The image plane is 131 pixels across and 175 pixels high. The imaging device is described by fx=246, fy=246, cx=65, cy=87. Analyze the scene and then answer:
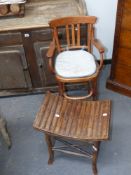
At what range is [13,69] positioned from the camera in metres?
2.20

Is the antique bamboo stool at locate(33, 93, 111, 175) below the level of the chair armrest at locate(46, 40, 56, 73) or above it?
below

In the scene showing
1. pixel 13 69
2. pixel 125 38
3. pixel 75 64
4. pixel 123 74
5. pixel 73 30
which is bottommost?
pixel 123 74

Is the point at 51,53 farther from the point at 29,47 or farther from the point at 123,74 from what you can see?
the point at 123,74

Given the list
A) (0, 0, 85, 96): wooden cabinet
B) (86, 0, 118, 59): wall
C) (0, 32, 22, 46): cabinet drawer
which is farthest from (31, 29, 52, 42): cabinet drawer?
(86, 0, 118, 59): wall

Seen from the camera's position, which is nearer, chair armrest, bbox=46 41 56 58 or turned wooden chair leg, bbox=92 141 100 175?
turned wooden chair leg, bbox=92 141 100 175

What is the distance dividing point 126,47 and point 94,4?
22.9 inches

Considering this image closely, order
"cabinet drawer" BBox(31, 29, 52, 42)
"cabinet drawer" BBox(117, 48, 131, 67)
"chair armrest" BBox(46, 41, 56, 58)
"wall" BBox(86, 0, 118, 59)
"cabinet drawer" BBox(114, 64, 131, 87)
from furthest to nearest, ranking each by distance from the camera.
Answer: "wall" BBox(86, 0, 118, 59), "cabinet drawer" BBox(114, 64, 131, 87), "cabinet drawer" BBox(117, 48, 131, 67), "cabinet drawer" BBox(31, 29, 52, 42), "chair armrest" BBox(46, 41, 56, 58)

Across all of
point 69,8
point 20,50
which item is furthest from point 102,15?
point 20,50

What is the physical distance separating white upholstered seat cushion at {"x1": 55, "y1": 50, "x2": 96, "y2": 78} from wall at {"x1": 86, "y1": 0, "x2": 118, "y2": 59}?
56 cm

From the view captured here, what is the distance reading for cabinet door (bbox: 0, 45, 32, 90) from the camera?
2072 millimetres

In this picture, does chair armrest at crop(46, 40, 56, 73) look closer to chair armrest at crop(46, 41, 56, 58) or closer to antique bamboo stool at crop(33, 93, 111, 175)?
chair armrest at crop(46, 41, 56, 58)

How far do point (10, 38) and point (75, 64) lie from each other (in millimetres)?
569

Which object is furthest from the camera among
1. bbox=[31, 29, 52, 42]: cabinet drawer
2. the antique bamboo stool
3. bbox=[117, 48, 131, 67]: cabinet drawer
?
bbox=[117, 48, 131, 67]: cabinet drawer

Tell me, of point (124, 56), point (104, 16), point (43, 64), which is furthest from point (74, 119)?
point (104, 16)
